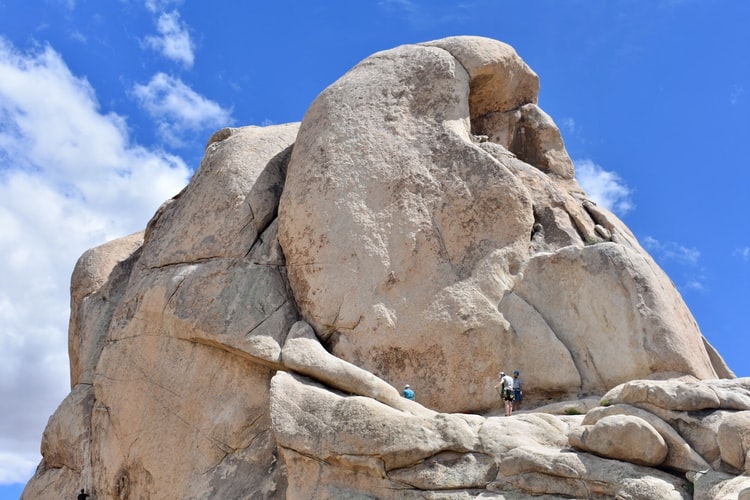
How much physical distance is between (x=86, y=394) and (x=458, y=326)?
820cm

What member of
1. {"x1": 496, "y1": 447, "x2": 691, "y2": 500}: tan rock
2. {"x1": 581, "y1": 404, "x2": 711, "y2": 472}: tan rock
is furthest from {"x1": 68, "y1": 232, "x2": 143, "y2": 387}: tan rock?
{"x1": 581, "y1": 404, "x2": 711, "y2": 472}: tan rock

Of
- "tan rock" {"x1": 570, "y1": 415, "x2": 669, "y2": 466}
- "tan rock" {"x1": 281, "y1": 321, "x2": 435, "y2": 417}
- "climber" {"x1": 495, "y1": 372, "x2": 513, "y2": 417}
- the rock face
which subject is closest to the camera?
"tan rock" {"x1": 570, "y1": 415, "x2": 669, "y2": 466}

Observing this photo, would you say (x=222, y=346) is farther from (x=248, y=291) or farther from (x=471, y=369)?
(x=471, y=369)

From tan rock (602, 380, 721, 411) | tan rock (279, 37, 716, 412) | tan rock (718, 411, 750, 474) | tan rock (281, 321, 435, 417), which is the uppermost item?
tan rock (279, 37, 716, 412)

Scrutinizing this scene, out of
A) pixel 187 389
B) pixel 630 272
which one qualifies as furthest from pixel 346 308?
pixel 630 272

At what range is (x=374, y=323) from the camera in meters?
18.3

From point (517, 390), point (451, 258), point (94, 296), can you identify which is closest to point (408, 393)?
point (517, 390)

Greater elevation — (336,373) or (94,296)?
(94,296)

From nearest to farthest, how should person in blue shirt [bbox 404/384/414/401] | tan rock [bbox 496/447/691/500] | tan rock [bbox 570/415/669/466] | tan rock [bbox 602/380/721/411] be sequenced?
tan rock [bbox 496/447/691/500] → tan rock [bbox 570/415/669/466] → tan rock [bbox 602/380/721/411] → person in blue shirt [bbox 404/384/414/401]

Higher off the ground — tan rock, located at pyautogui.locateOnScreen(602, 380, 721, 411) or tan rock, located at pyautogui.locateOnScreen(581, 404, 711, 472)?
tan rock, located at pyautogui.locateOnScreen(602, 380, 721, 411)

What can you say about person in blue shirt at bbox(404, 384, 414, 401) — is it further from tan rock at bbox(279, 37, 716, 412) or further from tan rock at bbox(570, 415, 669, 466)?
tan rock at bbox(570, 415, 669, 466)

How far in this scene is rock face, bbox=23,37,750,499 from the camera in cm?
1480

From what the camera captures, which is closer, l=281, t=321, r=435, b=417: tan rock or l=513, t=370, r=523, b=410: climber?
l=281, t=321, r=435, b=417: tan rock

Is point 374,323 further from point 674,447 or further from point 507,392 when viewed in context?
point 674,447
